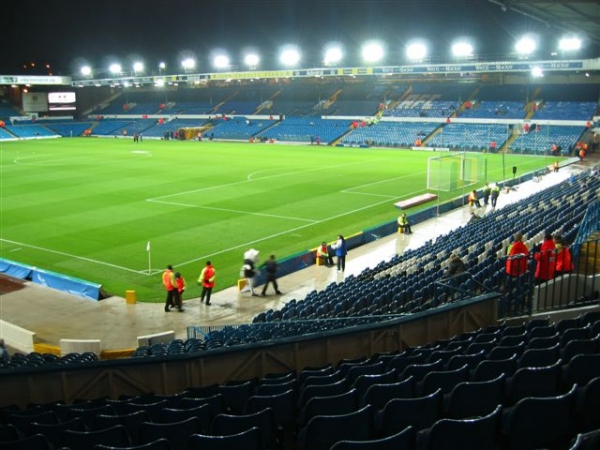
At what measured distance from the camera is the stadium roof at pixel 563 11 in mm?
18188

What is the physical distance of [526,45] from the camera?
206ft

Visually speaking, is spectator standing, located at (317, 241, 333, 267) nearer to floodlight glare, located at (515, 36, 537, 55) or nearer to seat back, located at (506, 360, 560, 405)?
seat back, located at (506, 360, 560, 405)

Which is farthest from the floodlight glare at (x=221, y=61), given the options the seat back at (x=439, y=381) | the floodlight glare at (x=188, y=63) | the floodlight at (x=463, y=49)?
the seat back at (x=439, y=381)

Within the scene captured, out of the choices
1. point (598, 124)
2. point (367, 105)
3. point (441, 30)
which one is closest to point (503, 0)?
point (598, 124)

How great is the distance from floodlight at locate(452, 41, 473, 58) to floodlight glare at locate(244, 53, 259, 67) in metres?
28.9


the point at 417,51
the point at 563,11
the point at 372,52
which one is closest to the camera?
the point at 563,11

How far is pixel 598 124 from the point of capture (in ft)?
192

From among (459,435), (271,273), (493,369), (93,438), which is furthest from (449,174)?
(459,435)

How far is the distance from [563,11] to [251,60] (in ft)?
226

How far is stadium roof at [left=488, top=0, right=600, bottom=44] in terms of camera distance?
716 inches

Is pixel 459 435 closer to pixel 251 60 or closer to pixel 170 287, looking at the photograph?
pixel 170 287

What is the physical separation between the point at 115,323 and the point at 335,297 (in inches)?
255

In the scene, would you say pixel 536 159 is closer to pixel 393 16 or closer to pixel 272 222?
pixel 393 16

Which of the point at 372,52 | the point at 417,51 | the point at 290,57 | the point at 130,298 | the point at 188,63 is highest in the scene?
the point at 188,63
